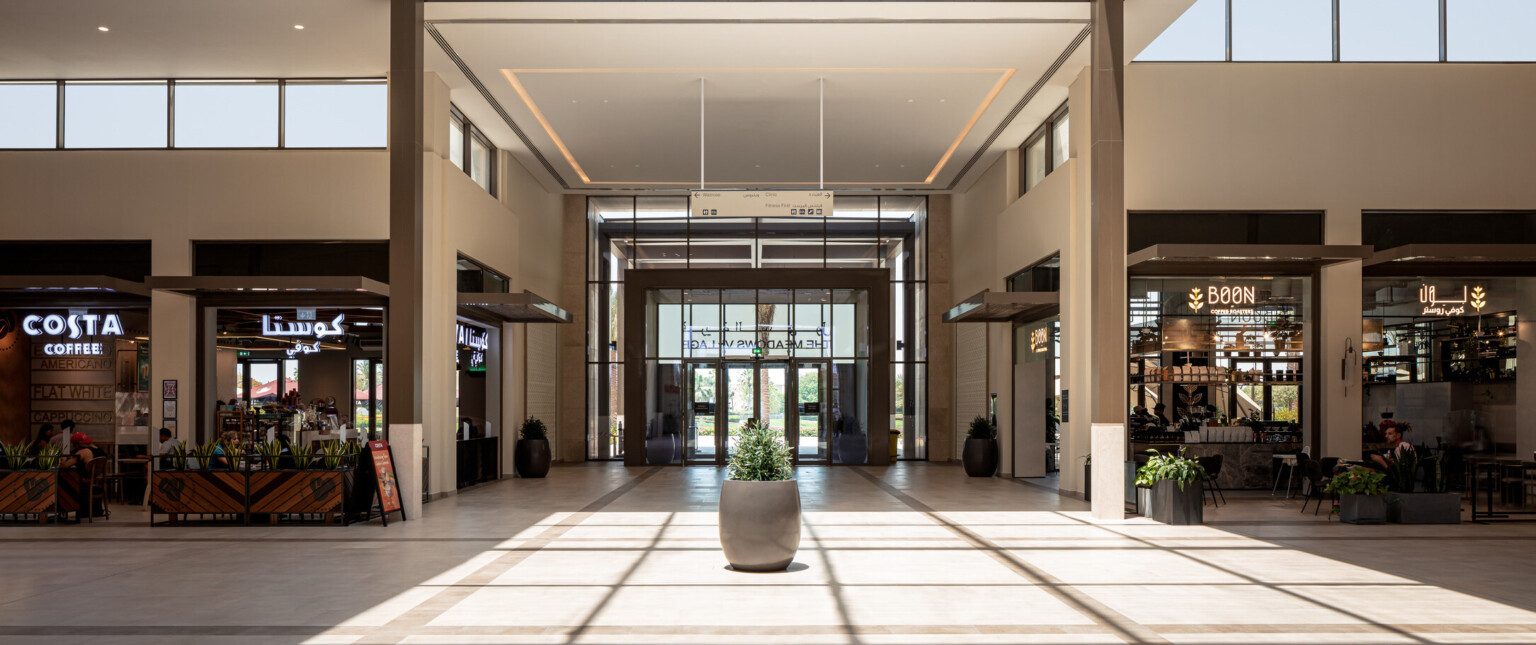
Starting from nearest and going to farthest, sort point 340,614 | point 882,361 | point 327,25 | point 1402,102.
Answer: point 340,614, point 327,25, point 1402,102, point 882,361

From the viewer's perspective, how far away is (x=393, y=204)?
1241cm

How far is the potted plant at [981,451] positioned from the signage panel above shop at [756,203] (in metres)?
6.44

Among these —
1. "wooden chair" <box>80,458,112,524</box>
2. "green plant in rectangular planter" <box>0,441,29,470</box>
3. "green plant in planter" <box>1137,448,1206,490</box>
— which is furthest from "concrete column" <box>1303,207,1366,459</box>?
"green plant in rectangular planter" <box>0,441,29,470</box>

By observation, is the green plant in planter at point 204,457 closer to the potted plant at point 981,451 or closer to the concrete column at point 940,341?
the potted plant at point 981,451

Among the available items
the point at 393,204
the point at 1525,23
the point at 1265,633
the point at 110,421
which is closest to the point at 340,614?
the point at 1265,633

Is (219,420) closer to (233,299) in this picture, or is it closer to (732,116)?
(233,299)

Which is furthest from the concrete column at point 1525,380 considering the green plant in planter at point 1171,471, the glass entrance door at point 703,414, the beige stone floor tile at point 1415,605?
the glass entrance door at point 703,414

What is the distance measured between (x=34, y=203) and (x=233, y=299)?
10.5 ft

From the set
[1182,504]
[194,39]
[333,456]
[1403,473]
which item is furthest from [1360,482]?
[194,39]

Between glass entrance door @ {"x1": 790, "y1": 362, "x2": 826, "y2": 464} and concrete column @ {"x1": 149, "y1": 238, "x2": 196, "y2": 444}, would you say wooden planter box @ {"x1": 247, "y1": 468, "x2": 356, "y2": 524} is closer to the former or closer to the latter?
concrete column @ {"x1": 149, "y1": 238, "x2": 196, "y2": 444}

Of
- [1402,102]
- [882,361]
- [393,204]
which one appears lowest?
[882,361]

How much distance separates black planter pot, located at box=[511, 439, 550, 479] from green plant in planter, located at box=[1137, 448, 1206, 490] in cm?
1076

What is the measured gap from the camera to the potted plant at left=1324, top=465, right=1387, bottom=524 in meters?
11.9

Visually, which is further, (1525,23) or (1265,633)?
(1525,23)
